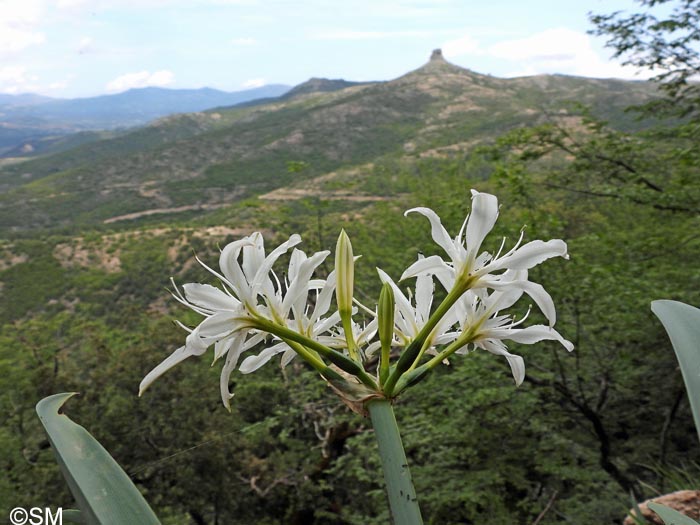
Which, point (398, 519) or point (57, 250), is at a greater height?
point (398, 519)

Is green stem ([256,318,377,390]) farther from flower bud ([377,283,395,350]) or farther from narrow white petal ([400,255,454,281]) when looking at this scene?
narrow white petal ([400,255,454,281])

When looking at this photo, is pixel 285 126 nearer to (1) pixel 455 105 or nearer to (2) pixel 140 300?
(1) pixel 455 105

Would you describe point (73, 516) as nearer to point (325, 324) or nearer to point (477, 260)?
point (325, 324)

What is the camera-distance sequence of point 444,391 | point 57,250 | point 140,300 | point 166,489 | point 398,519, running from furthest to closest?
point 57,250 < point 140,300 < point 166,489 < point 444,391 < point 398,519

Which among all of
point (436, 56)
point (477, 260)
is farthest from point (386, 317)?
point (436, 56)

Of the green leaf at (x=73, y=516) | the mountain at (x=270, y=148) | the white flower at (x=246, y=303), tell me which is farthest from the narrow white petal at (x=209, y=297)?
the mountain at (x=270, y=148)

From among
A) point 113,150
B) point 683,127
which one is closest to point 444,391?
point 683,127
